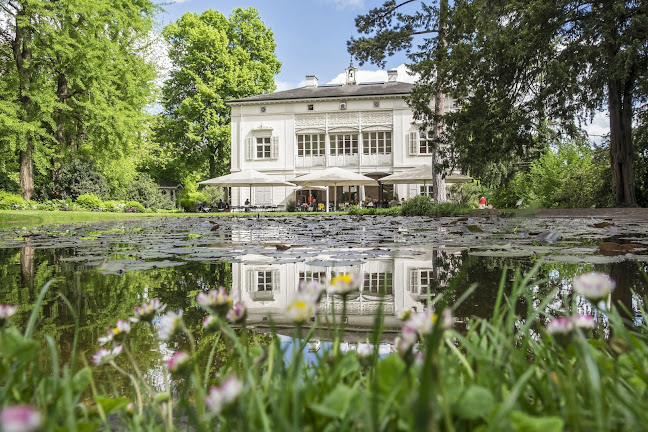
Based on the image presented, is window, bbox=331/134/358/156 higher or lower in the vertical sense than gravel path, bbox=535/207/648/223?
higher

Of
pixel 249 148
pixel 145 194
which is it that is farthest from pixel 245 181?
pixel 249 148

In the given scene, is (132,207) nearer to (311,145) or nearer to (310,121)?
(311,145)

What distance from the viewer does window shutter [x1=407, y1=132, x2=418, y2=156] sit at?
27141mm

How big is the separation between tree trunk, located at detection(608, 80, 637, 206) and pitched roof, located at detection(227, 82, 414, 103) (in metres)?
16.0

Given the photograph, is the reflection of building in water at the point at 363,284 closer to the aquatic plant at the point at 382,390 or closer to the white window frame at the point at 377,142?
the aquatic plant at the point at 382,390

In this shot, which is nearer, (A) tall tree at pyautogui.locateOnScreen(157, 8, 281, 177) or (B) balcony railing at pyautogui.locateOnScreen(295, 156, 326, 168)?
(B) balcony railing at pyautogui.locateOnScreen(295, 156, 326, 168)

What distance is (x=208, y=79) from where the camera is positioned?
31.2 metres

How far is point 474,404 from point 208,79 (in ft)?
109

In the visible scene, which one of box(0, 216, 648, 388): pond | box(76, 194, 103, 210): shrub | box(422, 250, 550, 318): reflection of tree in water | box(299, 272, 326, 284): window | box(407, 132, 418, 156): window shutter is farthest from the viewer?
box(407, 132, 418, 156): window shutter

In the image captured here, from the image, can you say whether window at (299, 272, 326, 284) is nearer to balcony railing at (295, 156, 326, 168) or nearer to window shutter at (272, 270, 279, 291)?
window shutter at (272, 270, 279, 291)

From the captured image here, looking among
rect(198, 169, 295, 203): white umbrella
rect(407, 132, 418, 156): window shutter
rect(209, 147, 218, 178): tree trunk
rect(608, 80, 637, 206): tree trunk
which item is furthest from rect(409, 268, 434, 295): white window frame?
rect(209, 147, 218, 178): tree trunk

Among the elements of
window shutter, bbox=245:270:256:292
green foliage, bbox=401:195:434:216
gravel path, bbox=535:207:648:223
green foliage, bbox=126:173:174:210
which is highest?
green foliage, bbox=126:173:174:210

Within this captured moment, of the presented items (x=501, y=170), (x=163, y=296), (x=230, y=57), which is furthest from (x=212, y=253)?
(x=230, y=57)

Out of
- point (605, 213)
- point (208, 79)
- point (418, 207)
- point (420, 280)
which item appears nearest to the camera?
point (420, 280)
